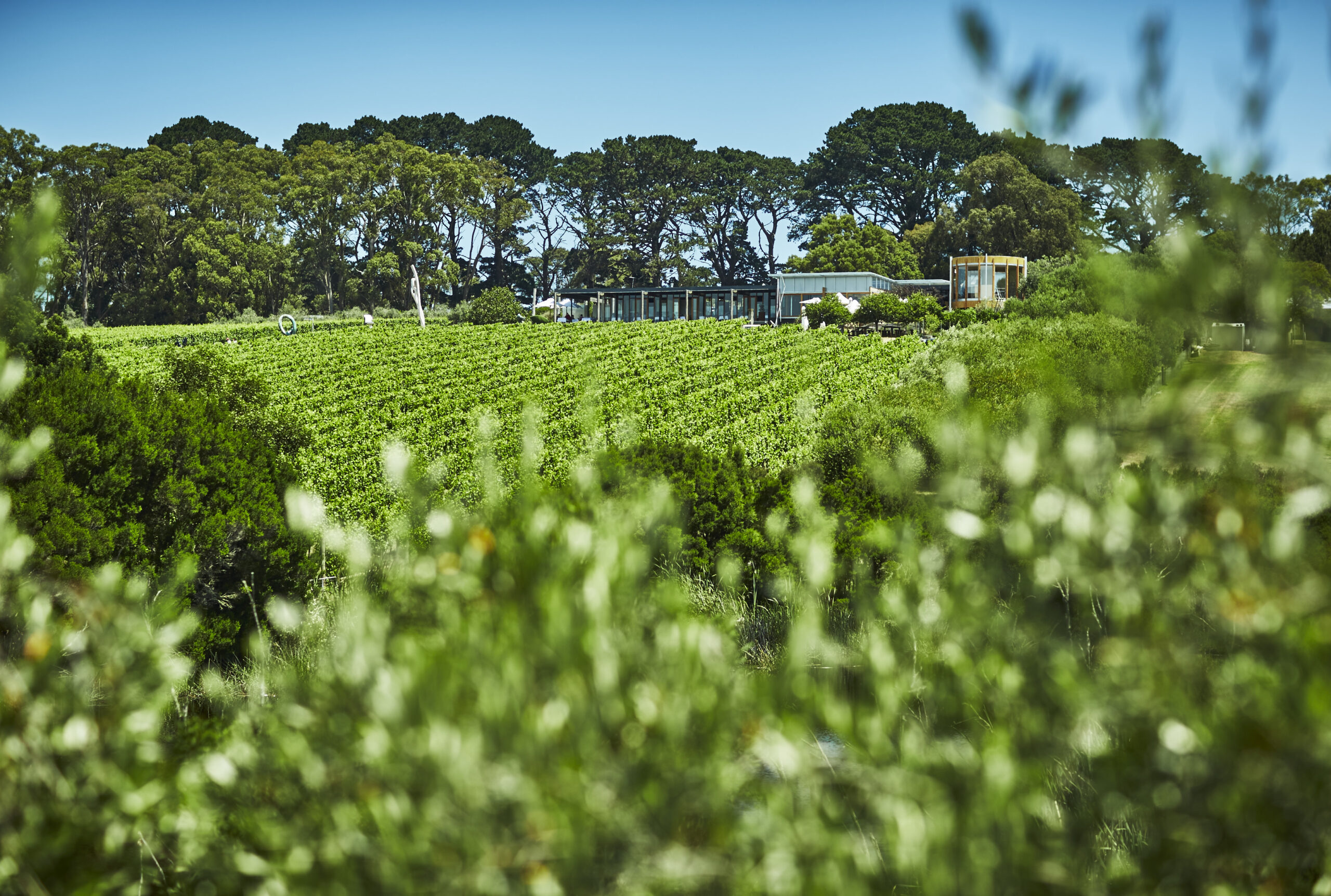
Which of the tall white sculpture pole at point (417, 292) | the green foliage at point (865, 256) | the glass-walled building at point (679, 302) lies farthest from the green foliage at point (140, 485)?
the green foliage at point (865, 256)

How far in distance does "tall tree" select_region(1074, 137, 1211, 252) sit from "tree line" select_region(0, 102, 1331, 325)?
37.6 meters

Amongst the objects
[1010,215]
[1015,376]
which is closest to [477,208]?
[1010,215]

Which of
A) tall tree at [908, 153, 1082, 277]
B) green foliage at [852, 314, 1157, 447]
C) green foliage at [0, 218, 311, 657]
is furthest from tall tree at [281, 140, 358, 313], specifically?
green foliage at [0, 218, 311, 657]

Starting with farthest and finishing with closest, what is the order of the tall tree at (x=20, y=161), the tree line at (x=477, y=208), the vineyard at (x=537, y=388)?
the tree line at (x=477, y=208)
the tall tree at (x=20, y=161)
the vineyard at (x=537, y=388)

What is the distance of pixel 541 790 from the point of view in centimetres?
135

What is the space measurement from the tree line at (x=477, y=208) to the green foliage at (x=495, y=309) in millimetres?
13244

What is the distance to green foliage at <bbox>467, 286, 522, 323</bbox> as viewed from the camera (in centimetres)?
4619

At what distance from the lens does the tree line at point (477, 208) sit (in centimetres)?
5509

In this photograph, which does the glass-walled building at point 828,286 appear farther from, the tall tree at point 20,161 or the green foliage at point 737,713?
the green foliage at point 737,713

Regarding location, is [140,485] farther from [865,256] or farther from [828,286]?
[865,256]

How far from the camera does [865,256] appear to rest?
6166 cm

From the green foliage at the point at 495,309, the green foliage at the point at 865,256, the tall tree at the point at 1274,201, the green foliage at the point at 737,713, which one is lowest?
the green foliage at the point at 737,713

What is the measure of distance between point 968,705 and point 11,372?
9.35 ft

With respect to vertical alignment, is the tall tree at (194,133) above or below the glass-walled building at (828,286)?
above
